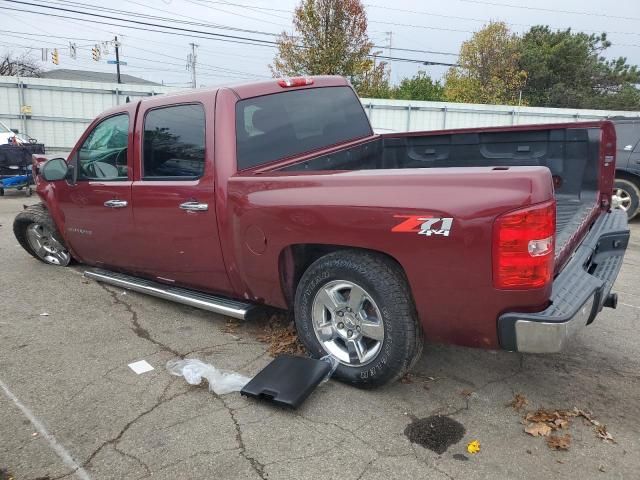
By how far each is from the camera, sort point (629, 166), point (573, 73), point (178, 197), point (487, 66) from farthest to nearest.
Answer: point (573, 73) < point (487, 66) < point (629, 166) < point (178, 197)

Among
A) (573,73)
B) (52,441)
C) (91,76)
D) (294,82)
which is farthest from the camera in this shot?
(91,76)

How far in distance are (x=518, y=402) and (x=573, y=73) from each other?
161 ft

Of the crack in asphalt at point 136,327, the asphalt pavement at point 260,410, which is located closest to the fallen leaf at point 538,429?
the asphalt pavement at point 260,410

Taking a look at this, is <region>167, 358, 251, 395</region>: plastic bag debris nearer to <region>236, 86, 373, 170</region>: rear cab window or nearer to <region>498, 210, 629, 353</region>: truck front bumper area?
<region>236, 86, 373, 170</region>: rear cab window

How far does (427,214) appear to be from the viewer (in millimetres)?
2551

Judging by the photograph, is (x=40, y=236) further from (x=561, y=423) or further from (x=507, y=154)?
(x=561, y=423)

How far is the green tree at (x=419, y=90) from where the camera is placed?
38000mm

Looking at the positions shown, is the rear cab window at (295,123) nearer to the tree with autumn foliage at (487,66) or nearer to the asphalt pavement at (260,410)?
the asphalt pavement at (260,410)

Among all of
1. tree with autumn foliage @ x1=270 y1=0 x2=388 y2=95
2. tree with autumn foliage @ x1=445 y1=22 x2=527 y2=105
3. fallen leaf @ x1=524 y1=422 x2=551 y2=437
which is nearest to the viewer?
fallen leaf @ x1=524 y1=422 x2=551 y2=437

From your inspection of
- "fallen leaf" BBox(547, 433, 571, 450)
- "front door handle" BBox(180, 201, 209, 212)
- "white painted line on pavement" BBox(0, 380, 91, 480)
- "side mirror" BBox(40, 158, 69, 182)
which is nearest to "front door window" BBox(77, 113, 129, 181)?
"side mirror" BBox(40, 158, 69, 182)

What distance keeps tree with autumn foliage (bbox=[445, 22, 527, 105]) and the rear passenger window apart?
2971 centimetres

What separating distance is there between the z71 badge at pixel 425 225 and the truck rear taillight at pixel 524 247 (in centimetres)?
23

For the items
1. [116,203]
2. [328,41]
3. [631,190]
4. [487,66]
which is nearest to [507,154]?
[116,203]

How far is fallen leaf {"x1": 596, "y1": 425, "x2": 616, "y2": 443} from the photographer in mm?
2668
